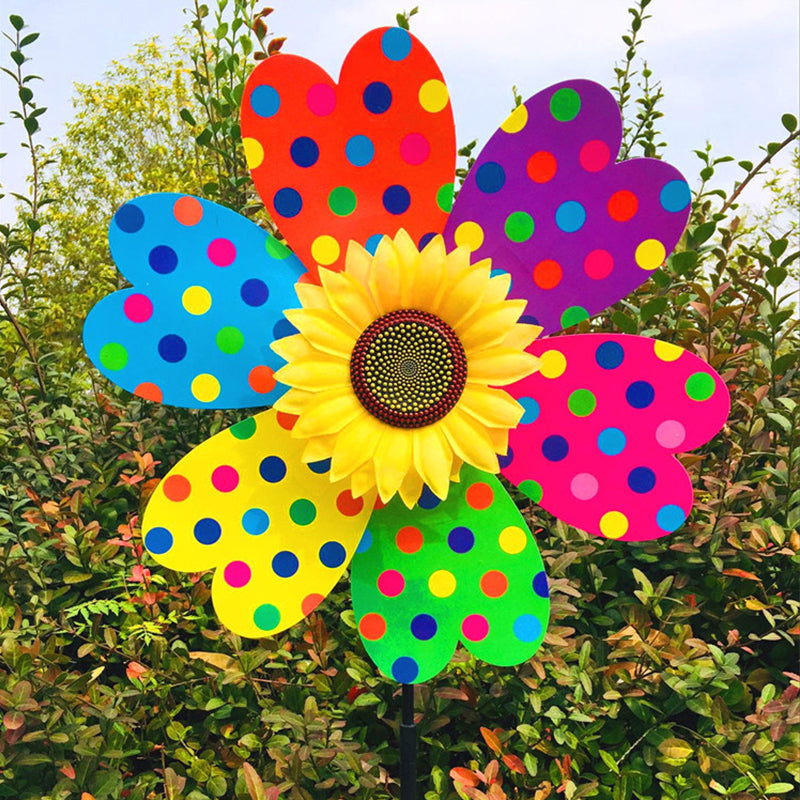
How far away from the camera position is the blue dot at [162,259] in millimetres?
903

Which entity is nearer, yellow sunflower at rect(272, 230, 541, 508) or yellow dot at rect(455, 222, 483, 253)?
yellow sunflower at rect(272, 230, 541, 508)

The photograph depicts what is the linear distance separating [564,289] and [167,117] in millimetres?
8673

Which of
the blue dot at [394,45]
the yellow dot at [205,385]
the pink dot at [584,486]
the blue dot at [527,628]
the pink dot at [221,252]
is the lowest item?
the blue dot at [527,628]

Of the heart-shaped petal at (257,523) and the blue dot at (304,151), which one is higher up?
the blue dot at (304,151)

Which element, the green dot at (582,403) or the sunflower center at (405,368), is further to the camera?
the green dot at (582,403)

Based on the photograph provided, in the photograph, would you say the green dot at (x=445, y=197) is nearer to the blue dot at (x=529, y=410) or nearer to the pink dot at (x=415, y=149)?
the pink dot at (x=415, y=149)

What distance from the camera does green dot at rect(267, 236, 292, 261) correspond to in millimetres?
938

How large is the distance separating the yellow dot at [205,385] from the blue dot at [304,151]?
274 millimetres

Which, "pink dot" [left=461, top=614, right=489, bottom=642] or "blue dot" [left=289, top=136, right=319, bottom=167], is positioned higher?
"blue dot" [left=289, top=136, right=319, bottom=167]

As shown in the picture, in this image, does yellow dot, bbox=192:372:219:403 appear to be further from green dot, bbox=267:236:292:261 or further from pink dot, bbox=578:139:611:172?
pink dot, bbox=578:139:611:172

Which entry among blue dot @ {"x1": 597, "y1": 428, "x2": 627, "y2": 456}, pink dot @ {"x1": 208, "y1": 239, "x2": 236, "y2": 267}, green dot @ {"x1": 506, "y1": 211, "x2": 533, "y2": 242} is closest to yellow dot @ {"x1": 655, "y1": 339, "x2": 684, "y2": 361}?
blue dot @ {"x1": 597, "y1": 428, "x2": 627, "y2": 456}

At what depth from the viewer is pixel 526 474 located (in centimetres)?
97

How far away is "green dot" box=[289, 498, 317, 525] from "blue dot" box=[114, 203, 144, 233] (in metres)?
0.37

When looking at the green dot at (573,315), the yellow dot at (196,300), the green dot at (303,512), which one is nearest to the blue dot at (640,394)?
the green dot at (573,315)
